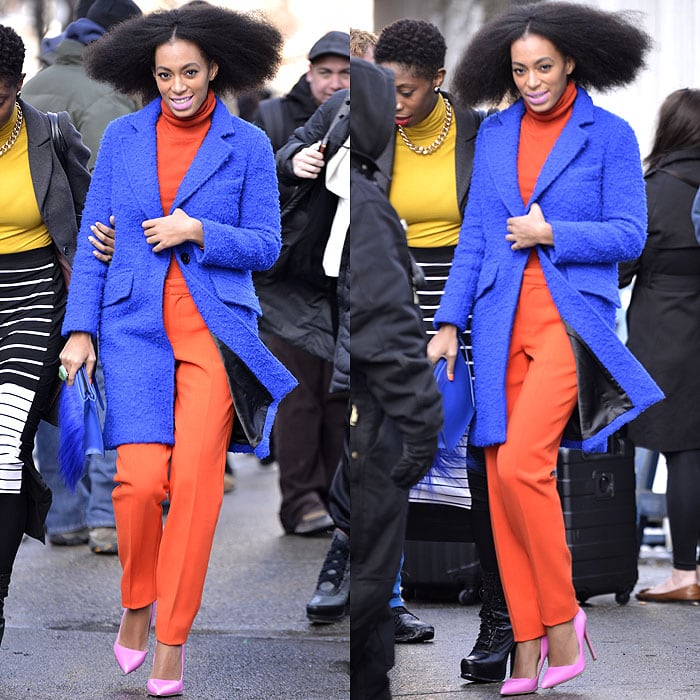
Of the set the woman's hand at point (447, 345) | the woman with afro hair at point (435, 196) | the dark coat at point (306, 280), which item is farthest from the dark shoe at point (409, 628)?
the dark coat at point (306, 280)

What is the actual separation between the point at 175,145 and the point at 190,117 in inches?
3.5

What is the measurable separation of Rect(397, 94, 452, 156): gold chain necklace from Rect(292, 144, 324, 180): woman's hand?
0.93 meters

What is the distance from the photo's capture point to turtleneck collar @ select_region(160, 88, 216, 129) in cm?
422

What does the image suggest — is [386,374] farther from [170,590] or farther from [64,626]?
[64,626]

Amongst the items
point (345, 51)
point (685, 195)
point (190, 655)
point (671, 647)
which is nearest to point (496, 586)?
point (671, 647)

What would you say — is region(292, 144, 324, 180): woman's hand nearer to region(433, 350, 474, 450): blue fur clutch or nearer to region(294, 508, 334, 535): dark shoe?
region(433, 350, 474, 450): blue fur clutch

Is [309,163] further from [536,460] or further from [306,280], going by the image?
[536,460]

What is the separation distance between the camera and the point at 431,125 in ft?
12.0

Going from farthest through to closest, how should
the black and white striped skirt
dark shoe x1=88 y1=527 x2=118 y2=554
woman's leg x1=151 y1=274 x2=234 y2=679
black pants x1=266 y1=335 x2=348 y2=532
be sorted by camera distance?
black pants x1=266 y1=335 x2=348 y2=532
dark shoe x1=88 y1=527 x2=118 y2=554
the black and white striped skirt
woman's leg x1=151 y1=274 x2=234 y2=679

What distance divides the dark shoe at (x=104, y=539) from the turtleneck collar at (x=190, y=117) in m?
2.63

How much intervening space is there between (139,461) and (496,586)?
3.43ft

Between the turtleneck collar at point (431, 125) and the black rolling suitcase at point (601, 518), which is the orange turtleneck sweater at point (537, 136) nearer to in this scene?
the turtleneck collar at point (431, 125)

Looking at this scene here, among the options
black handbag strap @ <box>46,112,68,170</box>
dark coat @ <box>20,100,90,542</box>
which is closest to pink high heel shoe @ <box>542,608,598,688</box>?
dark coat @ <box>20,100,90,542</box>

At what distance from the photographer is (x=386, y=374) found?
3271 millimetres
